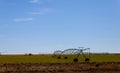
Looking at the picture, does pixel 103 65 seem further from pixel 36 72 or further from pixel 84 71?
pixel 36 72

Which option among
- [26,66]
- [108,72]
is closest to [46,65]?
[26,66]

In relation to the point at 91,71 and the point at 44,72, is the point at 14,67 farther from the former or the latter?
the point at 91,71

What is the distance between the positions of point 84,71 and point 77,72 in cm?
185

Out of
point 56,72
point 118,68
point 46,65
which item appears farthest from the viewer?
point 46,65

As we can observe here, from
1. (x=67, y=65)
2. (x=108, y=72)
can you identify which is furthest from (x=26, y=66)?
(x=108, y=72)

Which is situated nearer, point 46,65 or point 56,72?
point 56,72

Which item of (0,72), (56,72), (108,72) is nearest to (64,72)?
(56,72)

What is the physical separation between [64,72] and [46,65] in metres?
9.44

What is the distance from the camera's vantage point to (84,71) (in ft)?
160

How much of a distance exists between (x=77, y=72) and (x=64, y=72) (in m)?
1.73

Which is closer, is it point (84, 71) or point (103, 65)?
point (84, 71)

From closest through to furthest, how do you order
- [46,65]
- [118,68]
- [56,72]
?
[56,72] → [118,68] → [46,65]

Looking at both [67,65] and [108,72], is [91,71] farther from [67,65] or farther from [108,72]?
[67,65]

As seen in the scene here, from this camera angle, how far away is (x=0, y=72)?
48531mm
